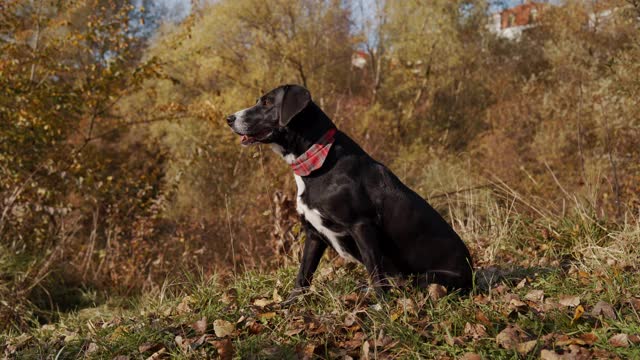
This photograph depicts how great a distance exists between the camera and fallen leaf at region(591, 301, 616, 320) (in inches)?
116

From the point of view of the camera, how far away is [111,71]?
8.71 metres

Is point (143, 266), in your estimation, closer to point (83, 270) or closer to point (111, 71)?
point (83, 270)

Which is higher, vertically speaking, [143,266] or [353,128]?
[353,128]

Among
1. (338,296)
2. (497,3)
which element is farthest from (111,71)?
(497,3)

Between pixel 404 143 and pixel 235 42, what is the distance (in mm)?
6007

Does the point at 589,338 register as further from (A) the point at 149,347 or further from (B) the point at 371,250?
(A) the point at 149,347

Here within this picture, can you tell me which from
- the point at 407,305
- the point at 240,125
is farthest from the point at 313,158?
the point at 407,305

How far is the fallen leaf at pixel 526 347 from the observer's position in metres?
2.60

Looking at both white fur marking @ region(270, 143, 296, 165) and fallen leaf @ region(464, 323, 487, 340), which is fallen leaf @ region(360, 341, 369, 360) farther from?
white fur marking @ region(270, 143, 296, 165)

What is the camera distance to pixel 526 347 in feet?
8.54

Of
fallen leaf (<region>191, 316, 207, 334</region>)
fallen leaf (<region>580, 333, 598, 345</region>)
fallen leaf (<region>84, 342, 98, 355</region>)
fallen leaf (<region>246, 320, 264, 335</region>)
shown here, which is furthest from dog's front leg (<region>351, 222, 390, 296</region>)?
fallen leaf (<region>84, 342, 98, 355</region>)

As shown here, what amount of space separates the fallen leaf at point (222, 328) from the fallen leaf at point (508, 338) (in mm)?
1411

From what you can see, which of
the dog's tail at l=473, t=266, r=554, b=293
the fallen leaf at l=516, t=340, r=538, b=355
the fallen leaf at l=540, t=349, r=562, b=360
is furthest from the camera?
the dog's tail at l=473, t=266, r=554, b=293

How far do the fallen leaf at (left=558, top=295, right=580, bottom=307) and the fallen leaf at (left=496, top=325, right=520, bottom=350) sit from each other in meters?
0.56
